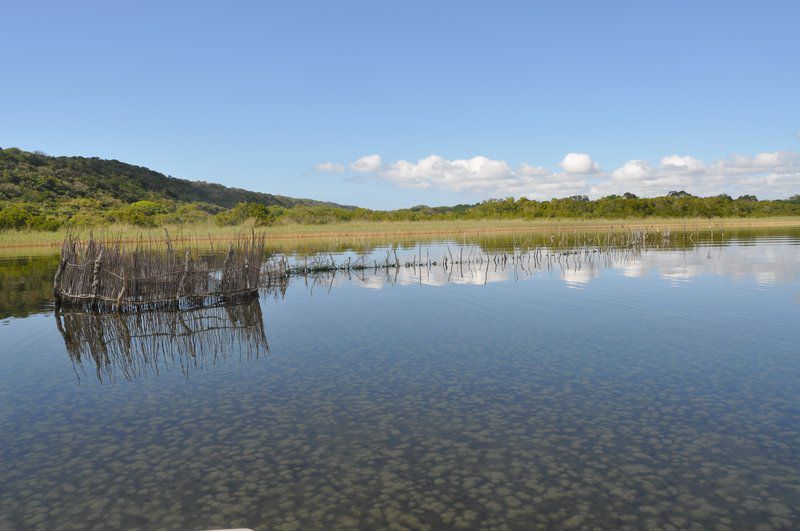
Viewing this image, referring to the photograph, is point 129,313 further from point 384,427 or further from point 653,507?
point 653,507

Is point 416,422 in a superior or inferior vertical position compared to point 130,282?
inferior

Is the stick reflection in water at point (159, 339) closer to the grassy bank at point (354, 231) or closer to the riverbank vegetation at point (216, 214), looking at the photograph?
the grassy bank at point (354, 231)

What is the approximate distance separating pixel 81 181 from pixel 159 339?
91.8 metres

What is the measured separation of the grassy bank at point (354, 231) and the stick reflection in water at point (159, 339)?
28081 mm

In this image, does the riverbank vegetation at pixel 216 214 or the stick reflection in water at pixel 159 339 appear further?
the riverbank vegetation at pixel 216 214

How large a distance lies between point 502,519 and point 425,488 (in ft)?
2.71

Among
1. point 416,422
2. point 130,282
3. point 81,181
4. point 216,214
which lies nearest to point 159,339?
point 130,282

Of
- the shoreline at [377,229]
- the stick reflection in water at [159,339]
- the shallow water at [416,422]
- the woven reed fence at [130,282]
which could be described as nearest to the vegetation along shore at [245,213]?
the shoreline at [377,229]

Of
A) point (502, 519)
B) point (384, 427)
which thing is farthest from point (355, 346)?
point (502, 519)

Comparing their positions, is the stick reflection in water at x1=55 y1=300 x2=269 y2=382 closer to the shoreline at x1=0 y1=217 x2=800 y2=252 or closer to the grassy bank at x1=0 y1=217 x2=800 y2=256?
the grassy bank at x1=0 y1=217 x2=800 y2=256

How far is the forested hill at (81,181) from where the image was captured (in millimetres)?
78375

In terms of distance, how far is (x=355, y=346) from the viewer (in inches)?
432

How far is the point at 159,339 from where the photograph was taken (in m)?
12.2

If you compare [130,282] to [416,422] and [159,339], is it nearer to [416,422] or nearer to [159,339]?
[159,339]
